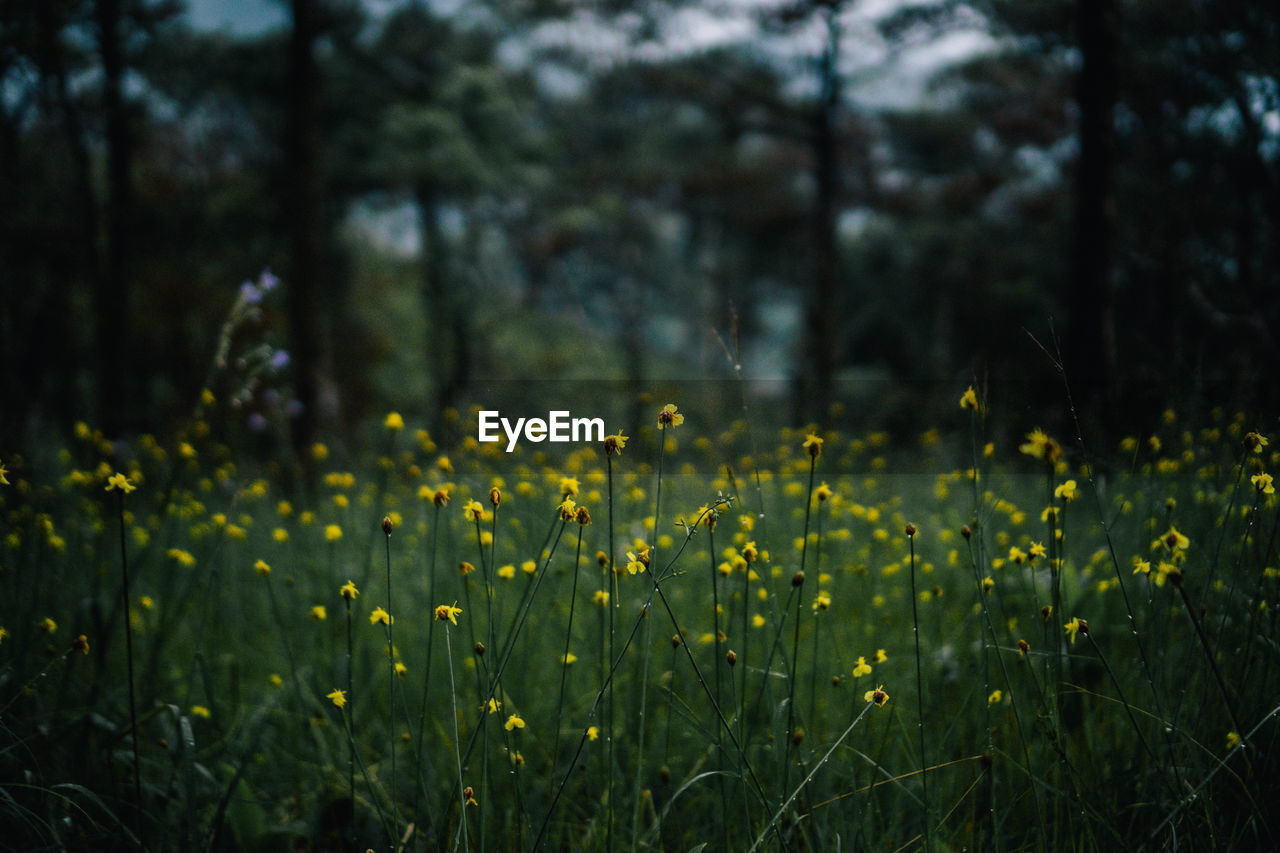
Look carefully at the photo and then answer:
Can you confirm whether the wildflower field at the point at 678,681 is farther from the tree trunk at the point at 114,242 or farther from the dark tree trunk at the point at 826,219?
the dark tree trunk at the point at 826,219

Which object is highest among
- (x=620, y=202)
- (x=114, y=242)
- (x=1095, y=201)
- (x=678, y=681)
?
(x=620, y=202)

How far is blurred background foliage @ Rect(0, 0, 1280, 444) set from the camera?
174 inches

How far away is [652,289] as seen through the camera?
18266 millimetres

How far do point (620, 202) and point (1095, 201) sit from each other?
9255 millimetres

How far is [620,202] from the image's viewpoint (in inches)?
502

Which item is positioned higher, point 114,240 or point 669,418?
point 114,240

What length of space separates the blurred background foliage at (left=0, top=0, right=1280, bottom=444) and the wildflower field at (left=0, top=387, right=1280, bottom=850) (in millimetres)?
463

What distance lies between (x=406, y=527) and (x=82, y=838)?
219 centimetres

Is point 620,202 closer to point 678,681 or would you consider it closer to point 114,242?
point 114,242

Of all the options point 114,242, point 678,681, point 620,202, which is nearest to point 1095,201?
point 678,681

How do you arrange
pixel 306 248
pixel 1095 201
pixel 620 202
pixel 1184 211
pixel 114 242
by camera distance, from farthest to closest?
1. pixel 620 202
2. pixel 114 242
3. pixel 306 248
4. pixel 1184 211
5. pixel 1095 201

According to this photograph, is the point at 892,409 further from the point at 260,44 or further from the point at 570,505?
the point at 260,44

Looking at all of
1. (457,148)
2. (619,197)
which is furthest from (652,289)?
(457,148)

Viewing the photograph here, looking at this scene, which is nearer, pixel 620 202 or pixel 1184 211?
pixel 1184 211
